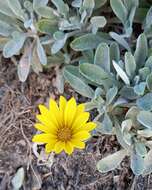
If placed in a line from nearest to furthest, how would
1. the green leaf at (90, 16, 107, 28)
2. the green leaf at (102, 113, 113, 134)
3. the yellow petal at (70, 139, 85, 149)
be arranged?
the yellow petal at (70, 139, 85, 149)
the green leaf at (102, 113, 113, 134)
the green leaf at (90, 16, 107, 28)

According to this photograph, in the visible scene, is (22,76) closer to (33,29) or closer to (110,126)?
(33,29)

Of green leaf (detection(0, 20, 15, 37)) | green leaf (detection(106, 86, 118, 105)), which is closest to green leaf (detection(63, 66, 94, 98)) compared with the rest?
green leaf (detection(106, 86, 118, 105))

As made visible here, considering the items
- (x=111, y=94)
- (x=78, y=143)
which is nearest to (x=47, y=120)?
(x=78, y=143)

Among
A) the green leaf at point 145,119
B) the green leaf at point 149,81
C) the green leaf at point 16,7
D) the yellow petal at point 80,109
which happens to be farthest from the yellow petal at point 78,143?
the green leaf at point 16,7

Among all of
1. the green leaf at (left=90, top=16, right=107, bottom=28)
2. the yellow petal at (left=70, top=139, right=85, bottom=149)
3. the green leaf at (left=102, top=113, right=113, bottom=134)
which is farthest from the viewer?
the green leaf at (left=90, top=16, right=107, bottom=28)

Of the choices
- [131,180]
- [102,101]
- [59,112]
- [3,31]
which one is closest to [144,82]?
[102,101]

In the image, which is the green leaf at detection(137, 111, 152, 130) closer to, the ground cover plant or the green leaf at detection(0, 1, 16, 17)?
the ground cover plant

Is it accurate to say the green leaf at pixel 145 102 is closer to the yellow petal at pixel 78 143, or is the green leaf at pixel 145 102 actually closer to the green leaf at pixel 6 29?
the yellow petal at pixel 78 143
